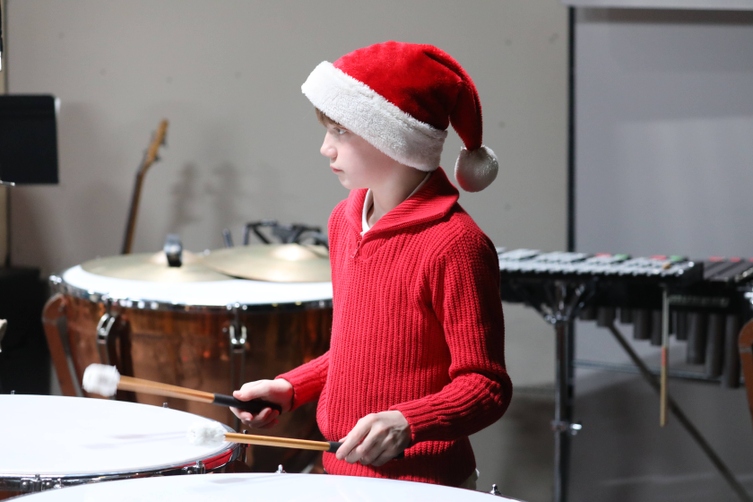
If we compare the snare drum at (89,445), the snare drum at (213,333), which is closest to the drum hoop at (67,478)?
the snare drum at (89,445)

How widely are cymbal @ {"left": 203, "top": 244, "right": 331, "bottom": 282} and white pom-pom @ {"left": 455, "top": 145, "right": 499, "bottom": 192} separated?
1.09 meters

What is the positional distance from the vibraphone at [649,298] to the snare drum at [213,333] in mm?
795

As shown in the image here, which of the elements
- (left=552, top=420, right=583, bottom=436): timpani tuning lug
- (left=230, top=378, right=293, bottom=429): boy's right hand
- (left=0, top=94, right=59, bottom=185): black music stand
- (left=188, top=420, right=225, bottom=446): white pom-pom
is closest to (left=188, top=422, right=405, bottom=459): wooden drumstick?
(left=188, top=420, right=225, bottom=446): white pom-pom

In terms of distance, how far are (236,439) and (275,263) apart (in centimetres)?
131

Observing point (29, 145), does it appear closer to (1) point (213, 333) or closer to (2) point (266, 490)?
(1) point (213, 333)

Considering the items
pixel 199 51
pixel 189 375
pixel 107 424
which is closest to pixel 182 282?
pixel 189 375

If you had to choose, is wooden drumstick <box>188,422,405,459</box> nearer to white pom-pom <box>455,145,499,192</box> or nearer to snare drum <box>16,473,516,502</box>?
snare drum <box>16,473,516,502</box>

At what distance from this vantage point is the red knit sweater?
1037 mm

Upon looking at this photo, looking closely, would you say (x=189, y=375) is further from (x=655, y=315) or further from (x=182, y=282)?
(x=655, y=315)

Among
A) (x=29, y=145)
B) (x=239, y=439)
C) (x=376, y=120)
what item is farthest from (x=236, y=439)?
(x=29, y=145)

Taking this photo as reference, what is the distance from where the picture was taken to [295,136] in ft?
12.8

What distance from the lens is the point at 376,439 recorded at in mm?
987

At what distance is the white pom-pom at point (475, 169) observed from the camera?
116cm

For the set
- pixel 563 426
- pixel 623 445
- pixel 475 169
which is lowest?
pixel 623 445
